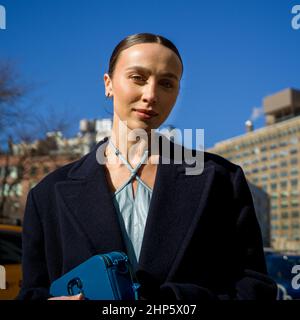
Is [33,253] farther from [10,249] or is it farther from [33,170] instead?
[33,170]

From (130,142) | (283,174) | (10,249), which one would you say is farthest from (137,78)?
(283,174)

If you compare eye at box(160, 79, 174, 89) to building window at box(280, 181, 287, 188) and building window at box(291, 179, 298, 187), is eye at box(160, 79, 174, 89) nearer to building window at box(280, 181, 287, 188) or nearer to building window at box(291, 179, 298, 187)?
building window at box(291, 179, 298, 187)

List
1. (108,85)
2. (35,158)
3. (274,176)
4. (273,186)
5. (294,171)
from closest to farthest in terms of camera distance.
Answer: (108,85) < (35,158) < (294,171) < (274,176) < (273,186)

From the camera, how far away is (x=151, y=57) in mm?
1150

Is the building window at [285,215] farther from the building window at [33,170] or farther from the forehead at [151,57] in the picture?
the forehead at [151,57]

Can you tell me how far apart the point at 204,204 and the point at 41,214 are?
Answer: 0.40 meters

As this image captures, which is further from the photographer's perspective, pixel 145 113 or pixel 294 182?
pixel 294 182

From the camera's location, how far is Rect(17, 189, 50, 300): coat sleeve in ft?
3.92

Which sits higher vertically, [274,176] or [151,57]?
[274,176]

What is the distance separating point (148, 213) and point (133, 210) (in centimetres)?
5

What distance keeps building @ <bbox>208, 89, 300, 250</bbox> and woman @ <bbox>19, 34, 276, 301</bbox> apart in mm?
74353

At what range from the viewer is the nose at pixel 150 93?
3.79ft

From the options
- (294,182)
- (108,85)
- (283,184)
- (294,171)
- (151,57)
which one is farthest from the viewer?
(283,184)
